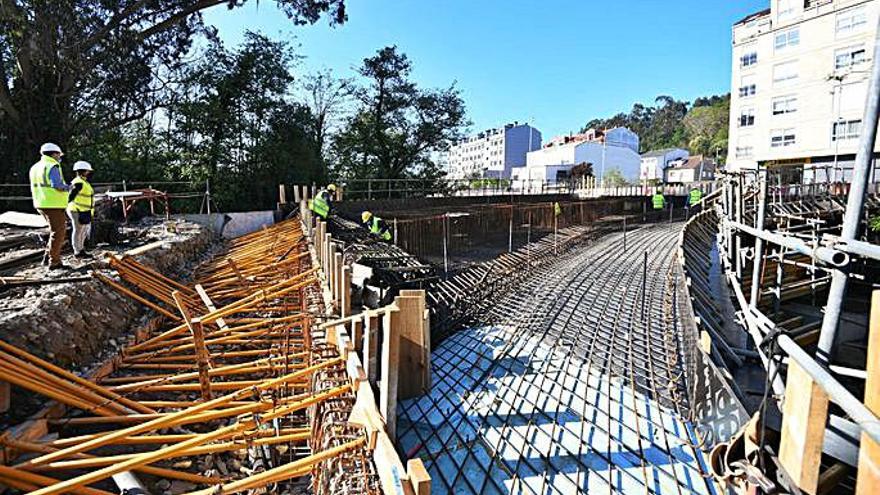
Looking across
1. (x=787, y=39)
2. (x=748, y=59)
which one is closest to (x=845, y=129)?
(x=787, y=39)

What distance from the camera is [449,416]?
4016 millimetres

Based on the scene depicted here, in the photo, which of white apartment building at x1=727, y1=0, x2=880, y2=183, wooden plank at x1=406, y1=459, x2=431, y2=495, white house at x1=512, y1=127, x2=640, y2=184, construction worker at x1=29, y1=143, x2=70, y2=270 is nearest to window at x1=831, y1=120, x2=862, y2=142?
white apartment building at x1=727, y1=0, x2=880, y2=183

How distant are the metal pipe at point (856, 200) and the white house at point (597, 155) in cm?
6118

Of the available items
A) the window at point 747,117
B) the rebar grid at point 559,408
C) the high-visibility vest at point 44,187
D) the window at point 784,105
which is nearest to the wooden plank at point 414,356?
the rebar grid at point 559,408

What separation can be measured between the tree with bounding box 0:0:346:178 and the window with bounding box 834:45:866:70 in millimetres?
31610

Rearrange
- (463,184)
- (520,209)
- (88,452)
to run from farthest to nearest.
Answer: (463,184) → (520,209) → (88,452)

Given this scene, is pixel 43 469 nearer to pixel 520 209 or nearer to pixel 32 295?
pixel 32 295

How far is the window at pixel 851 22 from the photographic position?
28812mm

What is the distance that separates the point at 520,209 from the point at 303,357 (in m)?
14.8

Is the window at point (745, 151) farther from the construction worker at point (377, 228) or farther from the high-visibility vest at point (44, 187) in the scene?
the high-visibility vest at point (44, 187)

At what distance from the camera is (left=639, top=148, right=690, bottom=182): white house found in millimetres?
70562

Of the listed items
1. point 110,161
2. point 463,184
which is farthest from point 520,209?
point 110,161

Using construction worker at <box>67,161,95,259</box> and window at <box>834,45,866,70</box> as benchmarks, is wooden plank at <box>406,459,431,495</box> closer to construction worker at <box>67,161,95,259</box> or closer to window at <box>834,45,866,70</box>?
construction worker at <box>67,161,95,259</box>

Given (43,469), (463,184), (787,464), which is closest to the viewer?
(787,464)
